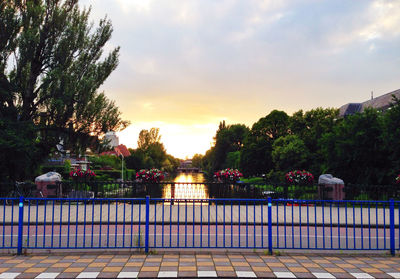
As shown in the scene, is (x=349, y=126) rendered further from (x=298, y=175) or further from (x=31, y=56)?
(x=31, y=56)

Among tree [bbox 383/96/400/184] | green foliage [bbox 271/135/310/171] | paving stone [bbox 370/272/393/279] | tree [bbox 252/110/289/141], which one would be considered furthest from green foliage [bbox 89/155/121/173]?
paving stone [bbox 370/272/393/279]

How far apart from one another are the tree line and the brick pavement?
1663 cm

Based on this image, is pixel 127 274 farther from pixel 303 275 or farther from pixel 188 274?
pixel 303 275

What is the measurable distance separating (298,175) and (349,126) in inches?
A: 324

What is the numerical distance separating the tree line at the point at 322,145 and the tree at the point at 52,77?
1732 cm

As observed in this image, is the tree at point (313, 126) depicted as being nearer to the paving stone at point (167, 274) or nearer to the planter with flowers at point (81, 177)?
the planter with flowers at point (81, 177)

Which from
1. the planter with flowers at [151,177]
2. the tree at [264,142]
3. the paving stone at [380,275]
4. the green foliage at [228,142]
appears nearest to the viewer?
the paving stone at [380,275]

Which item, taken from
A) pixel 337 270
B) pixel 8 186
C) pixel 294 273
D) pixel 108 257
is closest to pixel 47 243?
pixel 108 257

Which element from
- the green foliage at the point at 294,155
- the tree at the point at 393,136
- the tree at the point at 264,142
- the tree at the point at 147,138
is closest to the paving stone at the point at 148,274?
the tree at the point at 393,136

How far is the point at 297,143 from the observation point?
4119 cm

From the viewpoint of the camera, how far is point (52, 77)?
65.3ft

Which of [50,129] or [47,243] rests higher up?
[50,129]

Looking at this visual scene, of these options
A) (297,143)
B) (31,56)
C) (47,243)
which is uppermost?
(31,56)

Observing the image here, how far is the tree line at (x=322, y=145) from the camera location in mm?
21578
